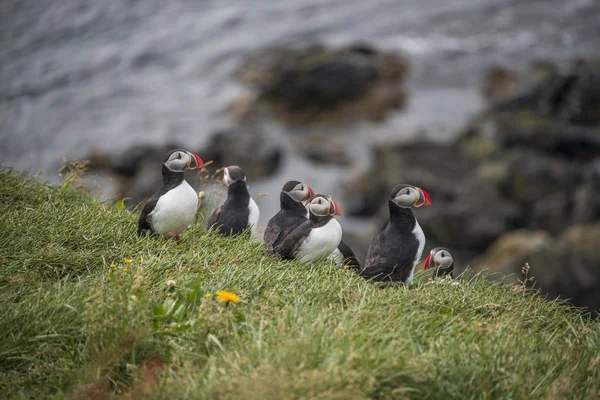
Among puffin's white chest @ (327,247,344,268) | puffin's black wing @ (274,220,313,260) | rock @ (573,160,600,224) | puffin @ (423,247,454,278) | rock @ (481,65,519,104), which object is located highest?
puffin's black wing @ (274,220,313,260)

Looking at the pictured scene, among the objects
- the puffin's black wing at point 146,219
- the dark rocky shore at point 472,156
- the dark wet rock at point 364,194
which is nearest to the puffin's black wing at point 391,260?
the puffin's black wing at point 146,219

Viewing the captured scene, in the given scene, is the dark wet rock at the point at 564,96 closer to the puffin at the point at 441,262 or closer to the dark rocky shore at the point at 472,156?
the dark rocky shore at the point at 472,156

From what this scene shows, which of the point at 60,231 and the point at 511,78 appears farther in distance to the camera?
the point at 511,78

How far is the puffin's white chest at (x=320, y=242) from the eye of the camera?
15.4 ft

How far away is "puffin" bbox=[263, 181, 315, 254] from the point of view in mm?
5145

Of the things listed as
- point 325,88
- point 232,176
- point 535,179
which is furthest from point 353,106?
point 232,176

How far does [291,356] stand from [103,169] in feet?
50.4

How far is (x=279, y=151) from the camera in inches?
667

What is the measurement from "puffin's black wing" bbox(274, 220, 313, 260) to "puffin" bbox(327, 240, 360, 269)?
0.32m

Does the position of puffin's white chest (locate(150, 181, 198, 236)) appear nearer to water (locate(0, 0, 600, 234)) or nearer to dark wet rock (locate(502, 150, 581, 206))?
dark wet rock (locate(502, 150, 581, 206))

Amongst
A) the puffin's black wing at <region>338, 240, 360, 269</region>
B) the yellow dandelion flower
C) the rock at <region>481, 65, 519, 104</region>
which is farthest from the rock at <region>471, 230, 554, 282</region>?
the rock at <region>481, 65, 519, 104</region>

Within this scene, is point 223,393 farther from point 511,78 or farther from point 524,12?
point 524,12

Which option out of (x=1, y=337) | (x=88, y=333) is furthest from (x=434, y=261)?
(x=1, y=337)

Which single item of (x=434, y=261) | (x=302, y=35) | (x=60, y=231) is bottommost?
(x=302, y=35)
